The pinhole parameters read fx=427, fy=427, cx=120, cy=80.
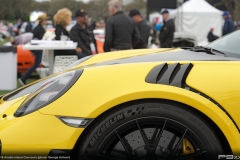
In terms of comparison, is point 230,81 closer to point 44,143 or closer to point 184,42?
point 44,143

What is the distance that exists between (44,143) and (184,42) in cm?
1330

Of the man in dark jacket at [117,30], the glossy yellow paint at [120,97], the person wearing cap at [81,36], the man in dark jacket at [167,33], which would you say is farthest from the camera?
the man in dark jacket at [167,33]

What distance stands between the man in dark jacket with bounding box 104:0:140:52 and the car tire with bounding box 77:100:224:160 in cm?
530

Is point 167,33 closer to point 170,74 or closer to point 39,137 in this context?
point 170,74

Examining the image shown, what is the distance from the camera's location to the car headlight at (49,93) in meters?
2.77

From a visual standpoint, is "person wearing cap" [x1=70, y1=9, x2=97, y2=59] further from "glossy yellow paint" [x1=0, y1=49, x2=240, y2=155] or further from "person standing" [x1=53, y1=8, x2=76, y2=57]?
"glossy yellow paint" [x1=0, y1=49, x2=240, y2=155]

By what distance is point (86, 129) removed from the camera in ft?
8.80

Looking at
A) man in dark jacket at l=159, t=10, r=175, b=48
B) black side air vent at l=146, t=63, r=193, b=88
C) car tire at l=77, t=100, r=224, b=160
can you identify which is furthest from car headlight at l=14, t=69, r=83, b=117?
man in dark jacket at l=159, t=10, r=175, b=48

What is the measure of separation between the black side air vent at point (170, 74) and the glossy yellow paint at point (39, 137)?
0.56 meters

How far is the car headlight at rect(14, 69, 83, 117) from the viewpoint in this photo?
2766 mm

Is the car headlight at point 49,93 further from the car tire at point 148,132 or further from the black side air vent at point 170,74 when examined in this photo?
the black side air vent at point 170,74

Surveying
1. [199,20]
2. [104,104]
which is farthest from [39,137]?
→ [199,20]

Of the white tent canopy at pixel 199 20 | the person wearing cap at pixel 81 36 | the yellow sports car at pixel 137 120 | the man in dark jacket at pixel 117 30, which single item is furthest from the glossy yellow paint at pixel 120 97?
the white tent canopy at pixel 199 20

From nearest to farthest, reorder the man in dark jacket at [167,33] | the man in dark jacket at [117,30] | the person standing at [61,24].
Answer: the man in dark jacket at [117,30], the person standing at [61,24], the man in dark jacket at [167,33]
